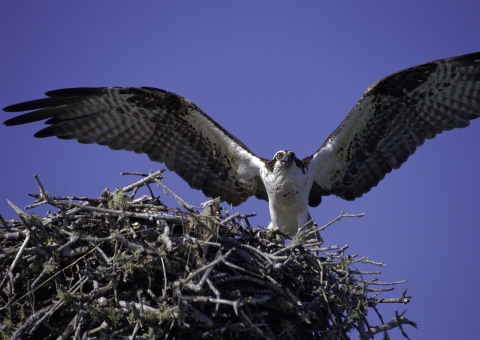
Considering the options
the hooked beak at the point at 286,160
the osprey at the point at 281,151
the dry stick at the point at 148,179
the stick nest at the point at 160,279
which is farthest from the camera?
the osprey at the point at 281,151

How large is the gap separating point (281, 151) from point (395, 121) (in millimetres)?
1643

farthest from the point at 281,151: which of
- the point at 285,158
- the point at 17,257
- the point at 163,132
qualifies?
the point at 17,257

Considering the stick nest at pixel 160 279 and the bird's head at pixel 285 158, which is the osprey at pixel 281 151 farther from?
the stick nest at pixel 160 279

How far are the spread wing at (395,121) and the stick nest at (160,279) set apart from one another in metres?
1.98

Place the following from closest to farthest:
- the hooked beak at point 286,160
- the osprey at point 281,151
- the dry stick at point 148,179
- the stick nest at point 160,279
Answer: the stick nest at point 160,279 < the dry stick at point 148,179 < the hooked beak at point 286,160 < the osprey at point 281,151

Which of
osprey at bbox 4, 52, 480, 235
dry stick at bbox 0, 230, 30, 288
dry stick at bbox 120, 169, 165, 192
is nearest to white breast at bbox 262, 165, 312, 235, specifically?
osprey at bbox 4, 52, 480, 235

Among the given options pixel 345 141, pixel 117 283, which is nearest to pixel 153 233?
pixel 117 283

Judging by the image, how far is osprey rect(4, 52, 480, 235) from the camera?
7.37 metres

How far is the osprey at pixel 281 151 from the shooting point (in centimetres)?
737

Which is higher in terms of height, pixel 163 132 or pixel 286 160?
pixel 163 132

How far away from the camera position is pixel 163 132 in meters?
7.77

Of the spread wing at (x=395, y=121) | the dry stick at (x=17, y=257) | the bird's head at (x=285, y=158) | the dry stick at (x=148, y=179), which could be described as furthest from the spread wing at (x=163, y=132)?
the dry stick at (x=17, y=257)

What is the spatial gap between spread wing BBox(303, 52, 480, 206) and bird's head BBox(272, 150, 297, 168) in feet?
1.60

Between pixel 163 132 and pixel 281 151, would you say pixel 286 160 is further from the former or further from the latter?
pixel 163 132
